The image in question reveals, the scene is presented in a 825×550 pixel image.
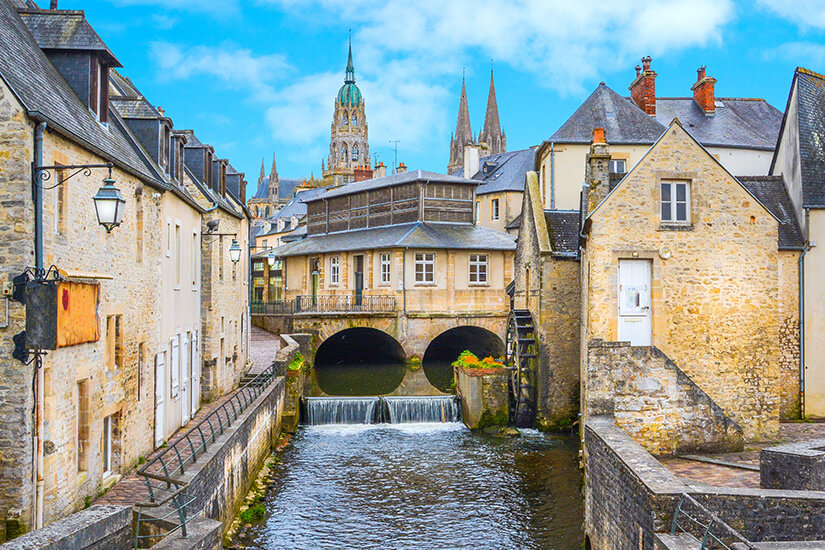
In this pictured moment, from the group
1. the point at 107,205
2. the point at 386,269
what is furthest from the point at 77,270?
the point at 386,269

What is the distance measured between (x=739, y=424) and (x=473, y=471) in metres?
5.41

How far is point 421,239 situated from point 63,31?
22625 mm

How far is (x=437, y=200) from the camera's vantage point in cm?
3556

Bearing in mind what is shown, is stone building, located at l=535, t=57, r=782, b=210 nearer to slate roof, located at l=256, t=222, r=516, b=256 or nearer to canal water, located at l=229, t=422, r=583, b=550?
slate roof, located at l=256, t=222, r=516, b=256

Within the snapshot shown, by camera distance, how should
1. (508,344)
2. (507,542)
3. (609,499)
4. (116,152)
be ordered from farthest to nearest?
1. (508,344)
2. (507,542)
3. (116,152)
4. (609,499)

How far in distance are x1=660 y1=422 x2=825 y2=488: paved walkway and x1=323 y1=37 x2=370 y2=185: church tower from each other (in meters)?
79.7

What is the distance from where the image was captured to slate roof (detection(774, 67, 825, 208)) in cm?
1658

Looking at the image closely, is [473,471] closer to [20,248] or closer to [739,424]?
[739,424]

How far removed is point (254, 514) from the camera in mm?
13078

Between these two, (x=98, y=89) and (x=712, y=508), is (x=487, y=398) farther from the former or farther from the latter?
(x=98, y=89)

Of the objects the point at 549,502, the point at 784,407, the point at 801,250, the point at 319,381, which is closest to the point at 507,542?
the point at 549,502

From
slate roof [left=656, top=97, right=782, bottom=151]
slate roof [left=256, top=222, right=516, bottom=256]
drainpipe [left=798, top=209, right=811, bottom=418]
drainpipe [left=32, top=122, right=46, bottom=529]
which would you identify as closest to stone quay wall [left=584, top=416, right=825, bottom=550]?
drainpipe [left=32, top=122, right=46, bottom=529]

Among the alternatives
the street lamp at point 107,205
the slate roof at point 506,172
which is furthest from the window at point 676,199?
the slate roof at point 506,172

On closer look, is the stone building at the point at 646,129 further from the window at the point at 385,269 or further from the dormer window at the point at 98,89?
the dormer window at the point at 98,89
